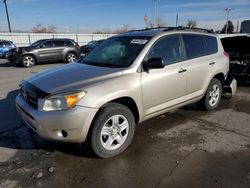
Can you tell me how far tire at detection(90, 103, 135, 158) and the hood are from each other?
0.44 metres

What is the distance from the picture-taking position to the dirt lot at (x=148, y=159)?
2879 mm

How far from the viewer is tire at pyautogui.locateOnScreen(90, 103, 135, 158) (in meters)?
3.15

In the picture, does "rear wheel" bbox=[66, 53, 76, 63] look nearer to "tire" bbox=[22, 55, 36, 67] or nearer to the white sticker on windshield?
"tire" bbox=[22, 55, 36, 67]

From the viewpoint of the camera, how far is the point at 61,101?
2.96m

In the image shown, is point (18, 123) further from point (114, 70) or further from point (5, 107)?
point (114, 70)

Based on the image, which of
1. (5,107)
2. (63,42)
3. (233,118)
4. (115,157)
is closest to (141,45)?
(115,157)

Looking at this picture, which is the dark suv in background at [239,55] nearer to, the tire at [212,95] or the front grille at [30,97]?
the tire at [212,95]

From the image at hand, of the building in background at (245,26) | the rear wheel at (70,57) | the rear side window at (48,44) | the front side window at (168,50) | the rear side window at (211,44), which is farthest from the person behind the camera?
the building in background at (245,26)

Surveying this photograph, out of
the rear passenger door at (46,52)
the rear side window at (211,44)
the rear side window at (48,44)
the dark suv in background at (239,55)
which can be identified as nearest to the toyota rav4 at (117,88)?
the rear side window at (211,44)

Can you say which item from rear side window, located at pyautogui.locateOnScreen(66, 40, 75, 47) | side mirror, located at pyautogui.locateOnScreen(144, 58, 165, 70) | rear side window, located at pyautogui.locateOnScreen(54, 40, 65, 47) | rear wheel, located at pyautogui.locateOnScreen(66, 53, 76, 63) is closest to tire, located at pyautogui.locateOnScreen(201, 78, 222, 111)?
side mirror, located at pyautogui.locateOnScreen(144, 58, 165, 70)

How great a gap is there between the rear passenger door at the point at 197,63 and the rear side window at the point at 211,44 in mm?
114

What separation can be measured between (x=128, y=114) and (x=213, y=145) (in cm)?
148

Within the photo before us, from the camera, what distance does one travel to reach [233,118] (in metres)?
4.97

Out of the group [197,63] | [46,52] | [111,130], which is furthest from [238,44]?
[46,52]
